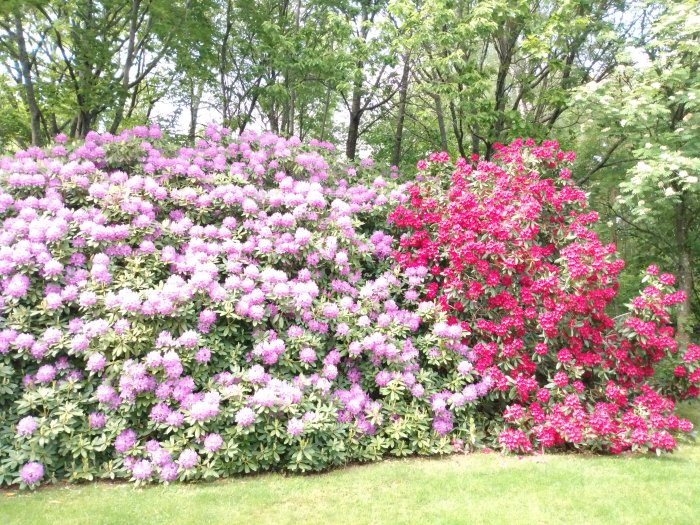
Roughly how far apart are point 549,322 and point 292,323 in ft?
8.55

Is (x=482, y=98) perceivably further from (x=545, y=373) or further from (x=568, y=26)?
(x=545, y=373)

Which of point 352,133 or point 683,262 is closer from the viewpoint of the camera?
point 683,262

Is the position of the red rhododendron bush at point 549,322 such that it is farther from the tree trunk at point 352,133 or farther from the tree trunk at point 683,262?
the tree trunk at point 352,133

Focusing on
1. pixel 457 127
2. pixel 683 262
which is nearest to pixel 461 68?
pixel 457 127

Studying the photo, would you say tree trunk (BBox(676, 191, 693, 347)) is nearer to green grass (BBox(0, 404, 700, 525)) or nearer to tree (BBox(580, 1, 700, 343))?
Answer: tree (BBox(580, 1, 700, 343))

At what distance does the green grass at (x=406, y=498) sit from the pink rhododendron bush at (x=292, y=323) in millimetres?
240

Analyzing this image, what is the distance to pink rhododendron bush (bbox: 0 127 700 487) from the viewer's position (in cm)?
442

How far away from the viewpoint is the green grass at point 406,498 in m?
3.65

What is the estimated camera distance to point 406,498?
3.98 meters

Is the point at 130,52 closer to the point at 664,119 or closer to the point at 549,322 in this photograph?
the point at 549,322

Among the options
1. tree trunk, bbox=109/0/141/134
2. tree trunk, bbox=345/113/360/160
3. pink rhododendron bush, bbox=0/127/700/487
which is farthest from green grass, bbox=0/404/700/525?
tree trunk, bbox=345/113/360/160

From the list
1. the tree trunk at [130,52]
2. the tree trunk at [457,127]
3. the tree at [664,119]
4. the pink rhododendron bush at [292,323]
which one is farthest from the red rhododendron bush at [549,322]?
the tree trunk at [130,52]

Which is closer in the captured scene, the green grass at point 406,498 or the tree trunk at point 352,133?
the green grass at point 406,498

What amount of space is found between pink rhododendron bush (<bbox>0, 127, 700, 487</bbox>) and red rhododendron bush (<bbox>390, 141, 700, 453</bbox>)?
0.02m
